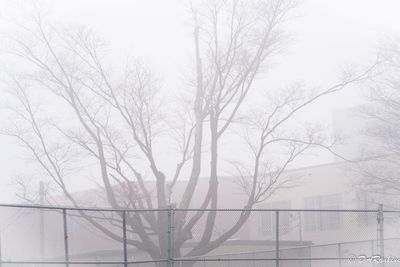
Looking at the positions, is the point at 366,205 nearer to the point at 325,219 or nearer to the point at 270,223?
the point at 325,219

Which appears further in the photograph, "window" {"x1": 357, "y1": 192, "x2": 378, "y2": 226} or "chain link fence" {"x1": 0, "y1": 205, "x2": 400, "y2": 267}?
"window" {"x1": 357, "y1": 192, "x2": 378, "y2": 226}

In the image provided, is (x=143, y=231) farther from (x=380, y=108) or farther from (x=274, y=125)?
(x=380, y=108)

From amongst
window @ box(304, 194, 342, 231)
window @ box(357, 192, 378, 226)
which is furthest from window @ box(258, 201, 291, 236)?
window @ box(357, 192, 378, 226)

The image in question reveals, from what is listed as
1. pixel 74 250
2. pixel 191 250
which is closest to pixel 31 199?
pixel 74 250

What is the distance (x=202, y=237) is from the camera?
2186cm

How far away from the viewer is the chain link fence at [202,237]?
18.0 m

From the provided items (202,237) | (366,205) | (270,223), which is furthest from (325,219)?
(202,237)

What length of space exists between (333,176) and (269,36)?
9.07 meters

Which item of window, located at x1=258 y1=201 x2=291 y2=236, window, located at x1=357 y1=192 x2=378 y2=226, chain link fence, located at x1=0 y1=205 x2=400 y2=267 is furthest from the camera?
window, located at x1=258 y1=201 x2=291 y2=236

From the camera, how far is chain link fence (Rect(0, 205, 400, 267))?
17953 millimetres

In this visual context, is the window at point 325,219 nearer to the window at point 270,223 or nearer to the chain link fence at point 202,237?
the chain link fence at point 202,237

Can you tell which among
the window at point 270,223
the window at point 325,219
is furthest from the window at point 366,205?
the window at point 270,223

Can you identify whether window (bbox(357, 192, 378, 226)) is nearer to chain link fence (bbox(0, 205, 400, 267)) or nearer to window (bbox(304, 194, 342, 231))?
chain link fence (bbox(0, 205, 400, 267))

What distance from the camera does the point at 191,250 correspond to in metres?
22.0
